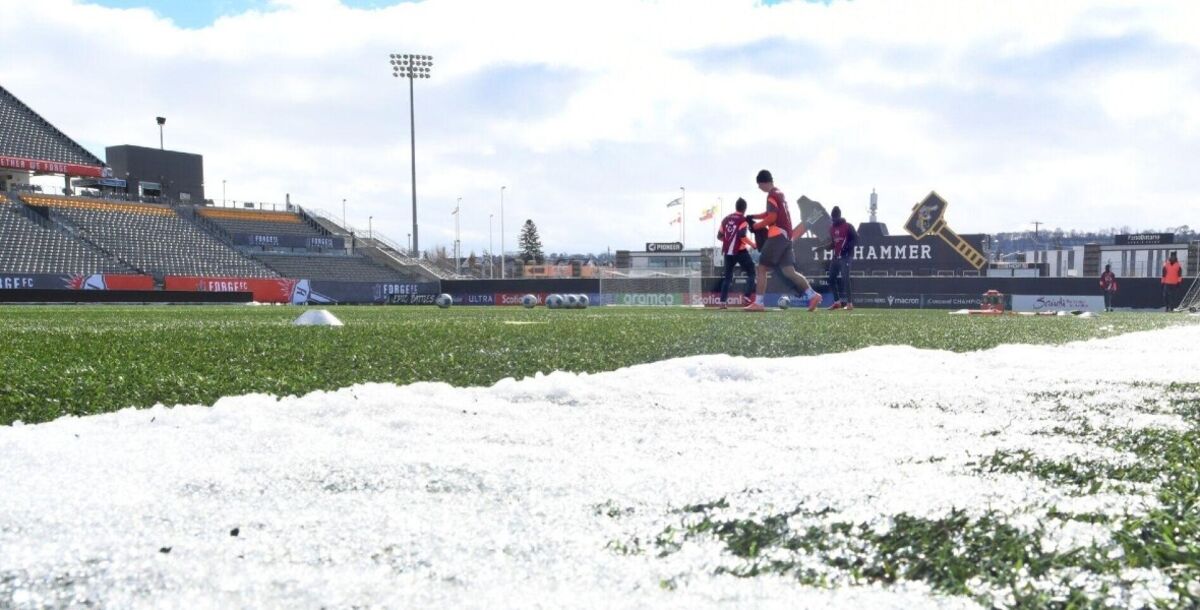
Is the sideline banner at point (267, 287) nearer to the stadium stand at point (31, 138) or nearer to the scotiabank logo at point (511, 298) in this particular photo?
the scotiabank logo at point (511, 298)

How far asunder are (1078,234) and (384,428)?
7307 inches

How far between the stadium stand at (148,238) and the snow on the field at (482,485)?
A: 35.4 m

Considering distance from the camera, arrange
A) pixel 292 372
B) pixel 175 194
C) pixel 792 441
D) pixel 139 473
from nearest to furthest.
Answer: pixel 139 473, pixel 792 441, pixel 292 372, pixel 175 194

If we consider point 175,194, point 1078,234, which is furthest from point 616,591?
point 1078,234

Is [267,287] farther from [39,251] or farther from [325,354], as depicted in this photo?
[325,354]

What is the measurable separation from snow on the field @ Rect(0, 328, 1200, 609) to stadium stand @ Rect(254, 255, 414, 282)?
3900cm

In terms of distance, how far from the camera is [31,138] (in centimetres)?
3697

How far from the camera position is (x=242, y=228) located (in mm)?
42406

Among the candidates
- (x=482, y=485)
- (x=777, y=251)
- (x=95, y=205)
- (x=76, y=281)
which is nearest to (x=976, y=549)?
(x=482, y=485)

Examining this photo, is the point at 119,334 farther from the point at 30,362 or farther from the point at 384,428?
the point at 384,428

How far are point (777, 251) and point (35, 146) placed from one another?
38419mm

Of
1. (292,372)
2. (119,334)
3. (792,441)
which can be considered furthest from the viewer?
(119,334)

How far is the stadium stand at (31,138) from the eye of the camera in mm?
36062

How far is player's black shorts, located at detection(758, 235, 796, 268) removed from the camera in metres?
9.97
